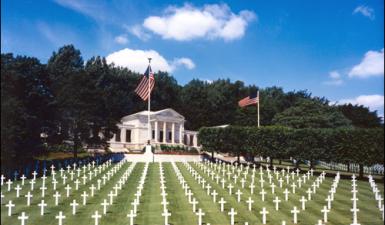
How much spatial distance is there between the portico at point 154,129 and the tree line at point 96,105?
21.4ft

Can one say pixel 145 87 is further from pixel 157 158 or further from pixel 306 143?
pixel 306 143

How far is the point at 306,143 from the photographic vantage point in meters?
37.4

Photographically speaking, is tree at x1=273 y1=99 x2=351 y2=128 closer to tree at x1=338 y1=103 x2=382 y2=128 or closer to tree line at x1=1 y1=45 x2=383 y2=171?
tree line at x1=1 y1=45 x2=383 y2=171

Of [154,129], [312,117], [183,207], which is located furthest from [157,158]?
[312,117]

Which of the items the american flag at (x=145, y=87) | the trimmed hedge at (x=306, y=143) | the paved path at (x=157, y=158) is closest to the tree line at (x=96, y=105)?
the paved path at (x=157, y=158)

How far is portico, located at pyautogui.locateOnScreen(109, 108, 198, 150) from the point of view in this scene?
242 feet

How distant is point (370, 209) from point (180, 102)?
77610 mm

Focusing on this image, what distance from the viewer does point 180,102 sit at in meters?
94.6

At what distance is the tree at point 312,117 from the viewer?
68438 millimetres

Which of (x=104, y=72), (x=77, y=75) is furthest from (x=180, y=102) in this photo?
(x=77, y=75)

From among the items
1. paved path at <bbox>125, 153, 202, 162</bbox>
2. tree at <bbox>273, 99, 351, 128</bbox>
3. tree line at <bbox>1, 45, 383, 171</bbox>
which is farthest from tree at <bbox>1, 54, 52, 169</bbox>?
tree at <bbox>273, 99, 351, 128</bbox>

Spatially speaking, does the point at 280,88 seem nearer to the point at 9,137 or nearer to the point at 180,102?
the point at 180,102

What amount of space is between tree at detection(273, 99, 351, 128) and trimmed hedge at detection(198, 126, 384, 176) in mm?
24903

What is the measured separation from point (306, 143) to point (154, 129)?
4107 cm
